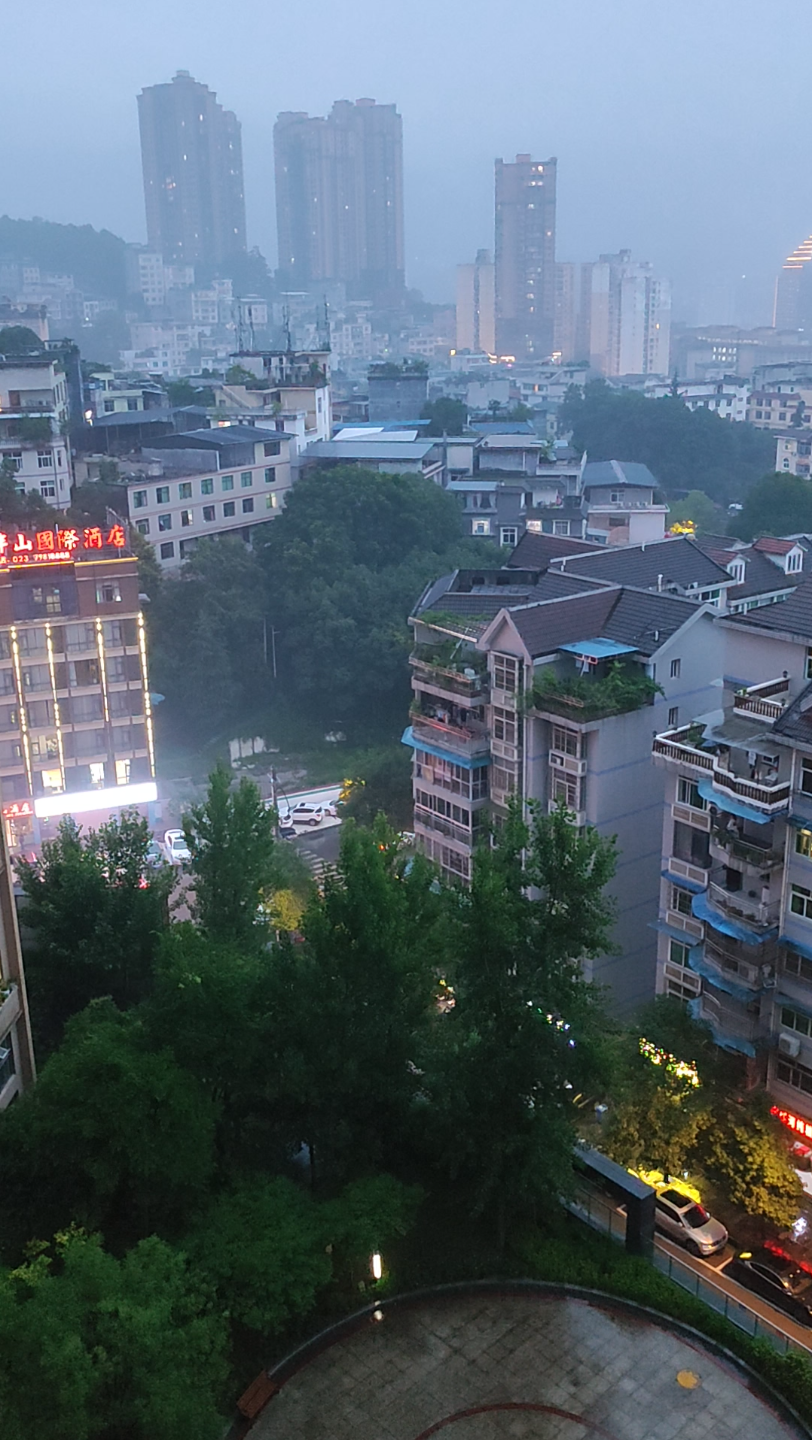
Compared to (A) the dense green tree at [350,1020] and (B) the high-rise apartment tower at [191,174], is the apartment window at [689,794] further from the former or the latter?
(B) the high-rise apartment tower at [191,174]

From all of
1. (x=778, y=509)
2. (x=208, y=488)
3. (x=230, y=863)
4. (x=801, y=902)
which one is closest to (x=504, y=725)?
(x=230, y=863)

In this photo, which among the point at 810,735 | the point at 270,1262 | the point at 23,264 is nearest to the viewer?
the point at 270,1262

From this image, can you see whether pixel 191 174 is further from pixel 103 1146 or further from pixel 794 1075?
pixel 103 1146

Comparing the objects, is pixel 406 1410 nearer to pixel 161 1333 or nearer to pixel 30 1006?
pixel 161 1333

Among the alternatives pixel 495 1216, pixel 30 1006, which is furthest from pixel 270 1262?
pixel 30 1006

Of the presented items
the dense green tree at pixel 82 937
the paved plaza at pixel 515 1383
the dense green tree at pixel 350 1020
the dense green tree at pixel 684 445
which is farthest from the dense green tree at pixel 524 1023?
the dense green tree at pixel 684 445
